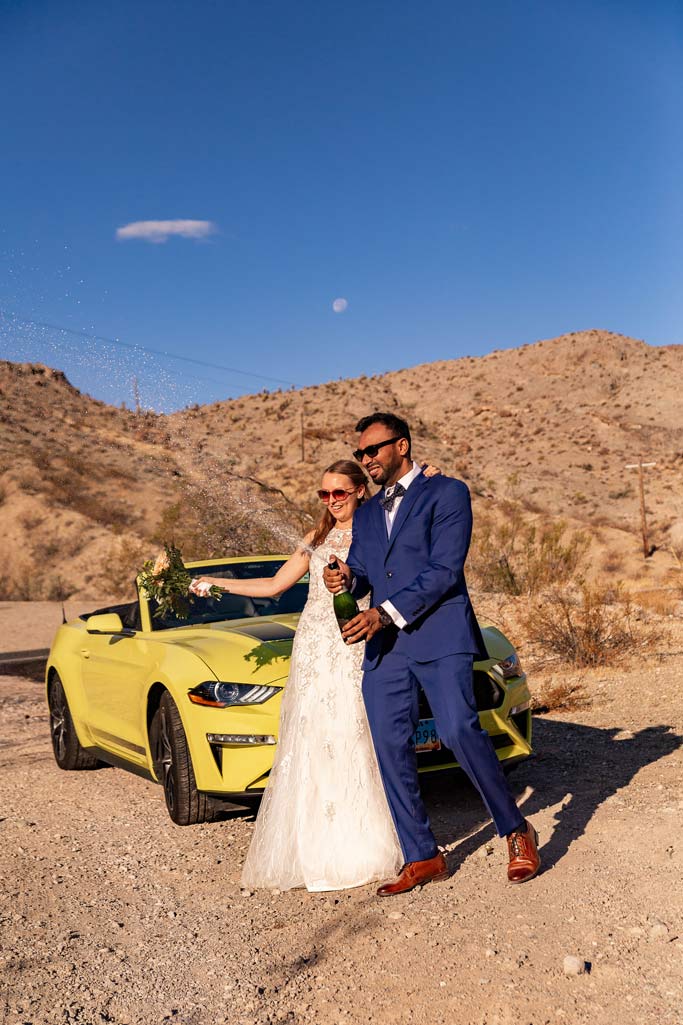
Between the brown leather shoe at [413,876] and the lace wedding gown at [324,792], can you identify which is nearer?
the brown leather shoe at [413,876]

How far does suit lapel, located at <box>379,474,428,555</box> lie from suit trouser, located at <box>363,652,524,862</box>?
1.77 ft

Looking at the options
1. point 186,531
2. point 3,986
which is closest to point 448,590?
point 3,986

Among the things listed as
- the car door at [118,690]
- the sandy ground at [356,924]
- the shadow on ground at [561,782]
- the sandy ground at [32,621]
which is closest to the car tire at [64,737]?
the car door at [118,690]

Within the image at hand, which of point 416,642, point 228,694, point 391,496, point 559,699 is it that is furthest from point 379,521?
point 559,699

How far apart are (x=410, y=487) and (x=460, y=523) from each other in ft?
1.01

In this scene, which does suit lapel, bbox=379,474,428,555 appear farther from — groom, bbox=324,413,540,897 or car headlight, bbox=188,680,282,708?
car headlight, bbox=188,680,282,708

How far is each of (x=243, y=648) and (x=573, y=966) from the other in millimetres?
2849

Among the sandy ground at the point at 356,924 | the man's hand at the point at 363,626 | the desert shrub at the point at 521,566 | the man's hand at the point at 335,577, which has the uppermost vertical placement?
the man's hand at the point at 335,577

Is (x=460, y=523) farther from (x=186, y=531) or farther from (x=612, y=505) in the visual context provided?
(x=612, y=505)

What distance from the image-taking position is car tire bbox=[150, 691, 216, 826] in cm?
592

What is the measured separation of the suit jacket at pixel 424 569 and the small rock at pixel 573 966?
1344 millimetres

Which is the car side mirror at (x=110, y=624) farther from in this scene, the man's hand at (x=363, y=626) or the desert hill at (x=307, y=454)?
the desert hill at (x=307, y=454)

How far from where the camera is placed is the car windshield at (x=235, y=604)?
725 cm

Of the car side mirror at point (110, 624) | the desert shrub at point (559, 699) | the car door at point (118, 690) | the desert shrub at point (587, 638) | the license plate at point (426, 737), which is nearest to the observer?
the license plate at point (426, 737)
